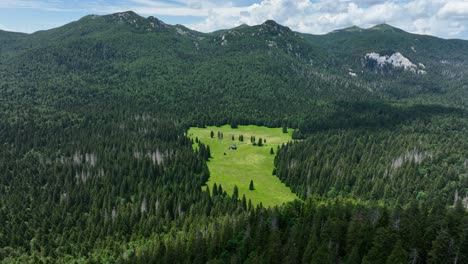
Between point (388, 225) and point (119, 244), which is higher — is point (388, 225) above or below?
above

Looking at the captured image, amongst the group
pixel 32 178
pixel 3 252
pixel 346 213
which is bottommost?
pixel 3 252

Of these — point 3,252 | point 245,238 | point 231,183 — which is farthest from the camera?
point 231,183

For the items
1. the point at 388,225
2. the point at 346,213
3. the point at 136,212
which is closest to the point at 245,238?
the point at 346,213

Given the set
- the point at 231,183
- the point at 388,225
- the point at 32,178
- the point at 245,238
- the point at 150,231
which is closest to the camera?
the point at 388,225

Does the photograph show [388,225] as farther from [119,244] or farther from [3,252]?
[3,252]

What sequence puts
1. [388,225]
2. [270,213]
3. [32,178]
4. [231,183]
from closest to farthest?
[388,225] < [270,213] < [32,178] < [231,183]

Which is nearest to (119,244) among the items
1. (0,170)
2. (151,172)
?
(151,172)

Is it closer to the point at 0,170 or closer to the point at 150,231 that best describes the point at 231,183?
the point at 150,231

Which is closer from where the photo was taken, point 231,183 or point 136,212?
point 136,212

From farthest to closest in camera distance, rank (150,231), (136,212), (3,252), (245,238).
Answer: (136,212), (150,231), (3,252), (245,238)
